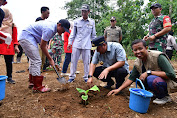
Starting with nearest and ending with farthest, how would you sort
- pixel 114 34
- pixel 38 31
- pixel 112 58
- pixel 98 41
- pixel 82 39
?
pixel 98 41 < pixel 38 31 < pixel 112 58 < pixel 82 39 < pixel 114 34

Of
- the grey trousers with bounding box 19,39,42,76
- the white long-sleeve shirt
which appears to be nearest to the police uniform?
the grey trousers with bounding box 19,39,42,76

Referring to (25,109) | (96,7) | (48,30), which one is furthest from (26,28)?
(96,7)

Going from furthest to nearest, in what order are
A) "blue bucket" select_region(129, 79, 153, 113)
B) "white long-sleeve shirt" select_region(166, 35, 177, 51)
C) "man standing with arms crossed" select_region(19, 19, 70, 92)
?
"white long-sleeve shirt" select_region(166, 35, 177, 51) < "man standing with arms crossed" select_region(19, 19, 70, 92) < "blue bucket" select_region(129, 79, 153, 113)

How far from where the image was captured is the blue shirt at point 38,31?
7.57ft

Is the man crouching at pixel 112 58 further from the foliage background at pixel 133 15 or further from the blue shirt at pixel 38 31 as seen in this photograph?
the foliage background at pixel 133 15

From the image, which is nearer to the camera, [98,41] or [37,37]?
[98,41]

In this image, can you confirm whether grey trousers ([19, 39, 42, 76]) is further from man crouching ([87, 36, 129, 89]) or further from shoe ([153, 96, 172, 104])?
shoe ([153, 96, 172, 104])

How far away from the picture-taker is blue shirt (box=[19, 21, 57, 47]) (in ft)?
7.57

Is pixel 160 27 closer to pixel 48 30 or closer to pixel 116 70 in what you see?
pixel 116 70

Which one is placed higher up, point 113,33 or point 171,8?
point 171,8

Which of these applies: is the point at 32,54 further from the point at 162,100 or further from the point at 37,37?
the point at 162,100

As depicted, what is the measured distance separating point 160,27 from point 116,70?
122 centimetres

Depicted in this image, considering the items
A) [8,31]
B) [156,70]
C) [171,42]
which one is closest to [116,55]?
[156,70]

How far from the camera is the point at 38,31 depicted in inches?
96.7
